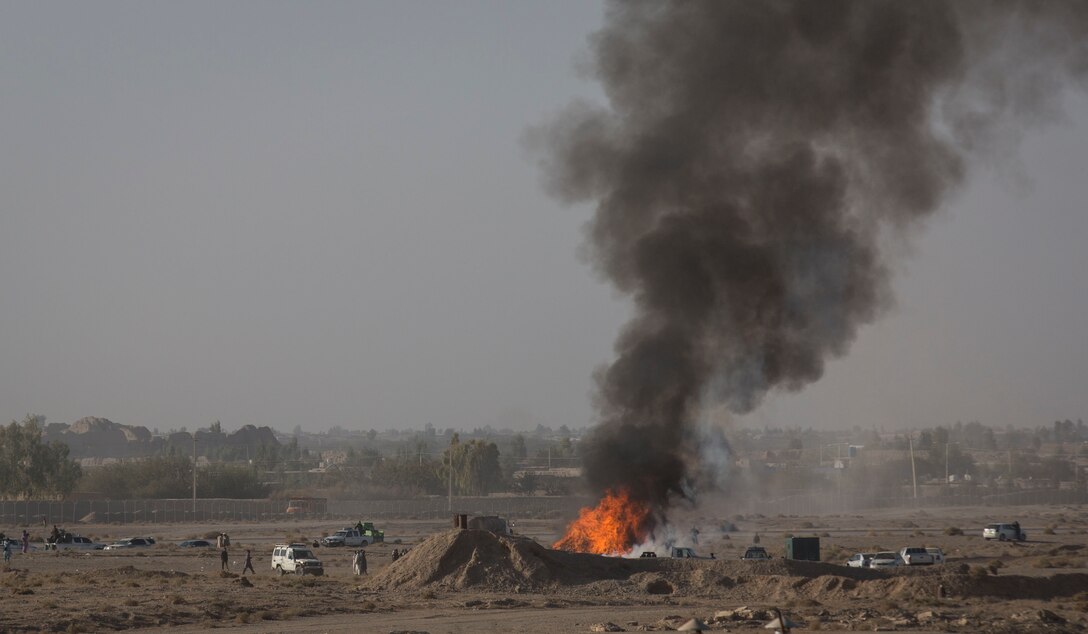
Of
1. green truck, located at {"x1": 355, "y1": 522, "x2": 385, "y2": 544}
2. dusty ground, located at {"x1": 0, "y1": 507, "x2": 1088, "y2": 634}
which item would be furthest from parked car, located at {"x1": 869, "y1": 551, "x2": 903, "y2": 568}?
green truck, located at {"x1": 355, "y1": 522, "x2": 385, "y2": 544}

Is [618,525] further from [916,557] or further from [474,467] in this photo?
[474,467]

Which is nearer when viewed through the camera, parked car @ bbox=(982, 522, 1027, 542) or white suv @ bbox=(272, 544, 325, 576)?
white suv @ bbox=(272, 544, 325, 576)

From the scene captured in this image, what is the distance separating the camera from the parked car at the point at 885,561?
60.2 metres

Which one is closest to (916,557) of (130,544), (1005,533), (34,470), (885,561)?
(885,561)

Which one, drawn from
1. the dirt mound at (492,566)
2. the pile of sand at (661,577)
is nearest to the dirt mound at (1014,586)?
the pile of sand at (661,577)

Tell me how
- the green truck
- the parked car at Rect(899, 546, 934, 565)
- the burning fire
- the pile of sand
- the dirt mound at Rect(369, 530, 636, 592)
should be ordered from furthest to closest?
1. the green truck
2. the parked car at Rect(899, 546, 934, 565)
3. the burning fire
4. the dirt mound at Rect(369, 530, 636, 592)
5. the pile of sand

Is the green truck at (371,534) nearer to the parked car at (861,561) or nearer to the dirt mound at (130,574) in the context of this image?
the dirt mound at (130,574)

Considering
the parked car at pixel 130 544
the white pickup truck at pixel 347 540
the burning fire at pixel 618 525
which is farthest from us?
the white pickup truck at pixel 347 540

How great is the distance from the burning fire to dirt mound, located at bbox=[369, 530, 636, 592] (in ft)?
24.5

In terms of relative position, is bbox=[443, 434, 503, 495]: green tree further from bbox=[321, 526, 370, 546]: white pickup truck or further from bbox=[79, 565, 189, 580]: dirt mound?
bbox=[79, 565, 189, 580]: dirt mound

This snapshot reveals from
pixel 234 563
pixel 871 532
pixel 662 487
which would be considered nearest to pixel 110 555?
pixel 234 563

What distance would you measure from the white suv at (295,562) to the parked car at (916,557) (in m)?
28.5

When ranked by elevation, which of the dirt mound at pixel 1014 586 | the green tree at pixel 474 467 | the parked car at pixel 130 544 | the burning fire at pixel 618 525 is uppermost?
the green tree at pixel 474 467

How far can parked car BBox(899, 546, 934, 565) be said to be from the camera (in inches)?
2453
